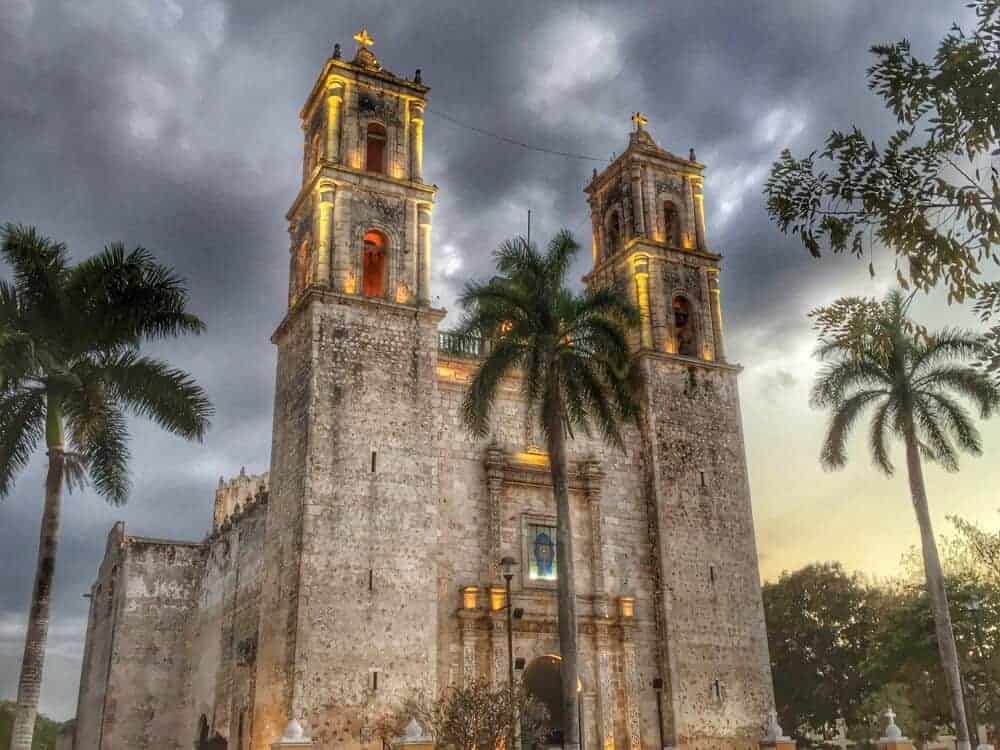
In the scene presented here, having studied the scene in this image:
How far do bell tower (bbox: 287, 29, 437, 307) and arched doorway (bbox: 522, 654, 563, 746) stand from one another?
10.6m

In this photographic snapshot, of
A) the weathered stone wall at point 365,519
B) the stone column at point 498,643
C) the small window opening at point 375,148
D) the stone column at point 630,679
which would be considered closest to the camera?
the weathered stone wall at point 365,519

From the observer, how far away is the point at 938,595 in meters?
24.0

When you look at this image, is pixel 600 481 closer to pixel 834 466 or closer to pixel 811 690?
pixel 834 466

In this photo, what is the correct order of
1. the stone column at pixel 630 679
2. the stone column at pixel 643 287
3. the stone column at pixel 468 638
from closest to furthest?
the stone column at pixel 468 638 < the stone column at pixel 630 679 < the stone column at pixel 643 287

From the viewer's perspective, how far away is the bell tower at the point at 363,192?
28.6 metres

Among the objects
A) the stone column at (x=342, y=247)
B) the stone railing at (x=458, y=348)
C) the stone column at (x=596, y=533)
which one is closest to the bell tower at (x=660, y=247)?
the stone column at (x=596, y=533)

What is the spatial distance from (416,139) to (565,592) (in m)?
15.4

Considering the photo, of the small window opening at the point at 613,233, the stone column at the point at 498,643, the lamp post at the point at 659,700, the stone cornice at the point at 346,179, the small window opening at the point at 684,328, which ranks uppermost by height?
the small window opening at the point at 613,233

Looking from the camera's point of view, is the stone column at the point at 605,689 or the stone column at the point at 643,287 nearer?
the stone column at the point at 605,689

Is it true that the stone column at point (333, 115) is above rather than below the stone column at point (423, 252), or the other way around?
above

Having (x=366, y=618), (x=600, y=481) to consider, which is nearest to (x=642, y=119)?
(x=600, y=481)

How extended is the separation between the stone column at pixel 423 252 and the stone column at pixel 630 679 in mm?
10238

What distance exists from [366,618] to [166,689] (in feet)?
53.0

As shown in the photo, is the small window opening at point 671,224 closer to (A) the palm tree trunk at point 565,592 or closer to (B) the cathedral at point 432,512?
(B) the cathedral at point 432,512
